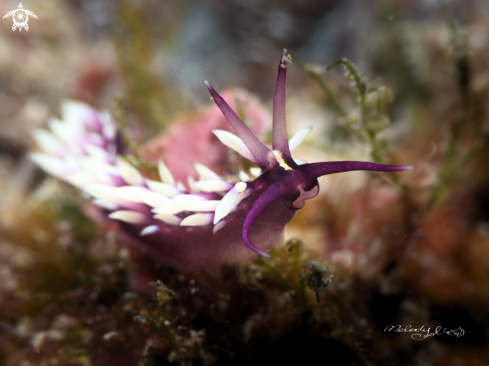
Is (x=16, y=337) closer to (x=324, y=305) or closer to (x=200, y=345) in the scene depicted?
(x=200, y=345)
